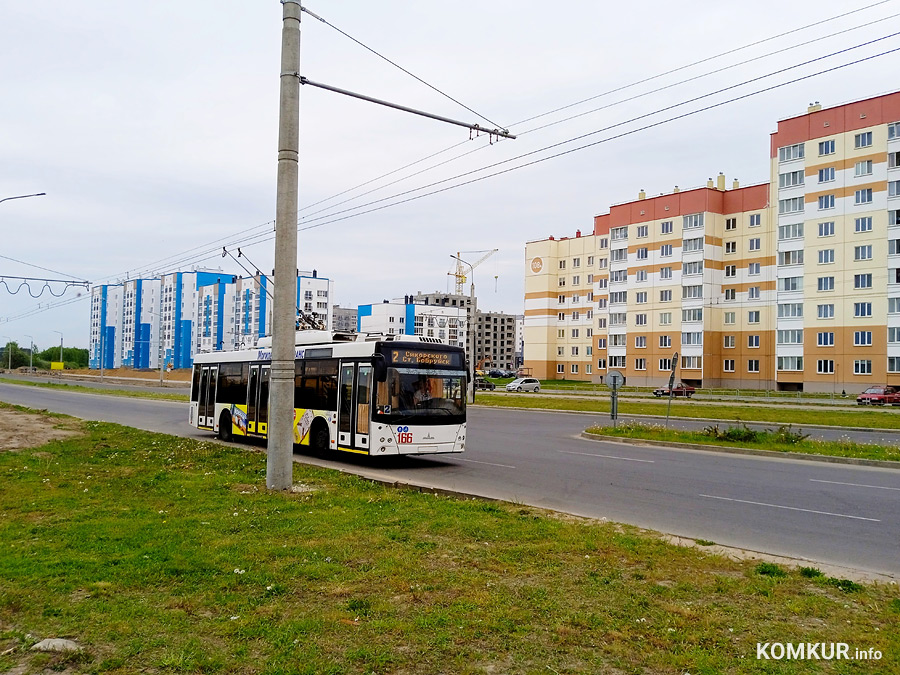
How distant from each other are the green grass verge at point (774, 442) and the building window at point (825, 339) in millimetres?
44654

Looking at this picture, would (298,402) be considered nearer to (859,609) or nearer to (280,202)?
(280,202)

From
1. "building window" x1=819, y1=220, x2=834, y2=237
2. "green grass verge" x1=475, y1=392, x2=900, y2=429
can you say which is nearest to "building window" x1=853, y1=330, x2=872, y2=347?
"building window" x1=819, y1=220, x2=834, y2=237

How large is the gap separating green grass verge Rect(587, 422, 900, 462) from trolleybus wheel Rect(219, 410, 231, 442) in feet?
38.2

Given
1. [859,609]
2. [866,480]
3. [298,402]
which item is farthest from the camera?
[298,402]

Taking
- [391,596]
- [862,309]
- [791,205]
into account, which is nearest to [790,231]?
[791,205]

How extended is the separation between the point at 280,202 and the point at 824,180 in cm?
6163

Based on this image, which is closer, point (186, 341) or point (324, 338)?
point (324, 338)

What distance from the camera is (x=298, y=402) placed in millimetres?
18250

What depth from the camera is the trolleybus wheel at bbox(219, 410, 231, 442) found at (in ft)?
71.2

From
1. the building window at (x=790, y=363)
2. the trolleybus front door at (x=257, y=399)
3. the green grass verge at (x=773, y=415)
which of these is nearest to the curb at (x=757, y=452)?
the green grass verge at (x=773, y=415)

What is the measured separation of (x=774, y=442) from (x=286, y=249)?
15.2m

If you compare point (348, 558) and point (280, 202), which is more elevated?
point (280, 202)

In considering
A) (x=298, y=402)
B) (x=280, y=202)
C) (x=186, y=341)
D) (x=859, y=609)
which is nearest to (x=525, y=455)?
(x=298, y=402)

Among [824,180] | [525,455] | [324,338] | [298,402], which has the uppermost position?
[824,180]
